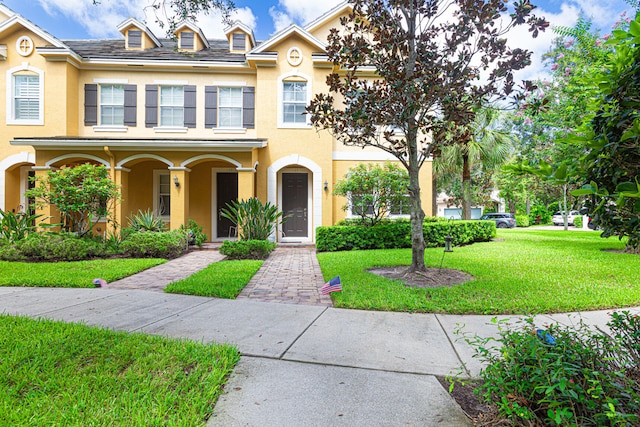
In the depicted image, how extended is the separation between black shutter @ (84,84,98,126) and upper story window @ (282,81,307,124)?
731 cm

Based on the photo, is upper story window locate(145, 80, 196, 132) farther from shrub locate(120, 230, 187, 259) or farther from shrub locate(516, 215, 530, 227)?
shrub locate(516, 215, 530, 227)

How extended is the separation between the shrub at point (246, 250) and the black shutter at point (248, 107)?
5591 mm

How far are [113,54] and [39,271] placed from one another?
9788 mm

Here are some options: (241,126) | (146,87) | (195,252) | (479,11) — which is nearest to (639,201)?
(479,11)

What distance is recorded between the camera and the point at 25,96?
11.9m

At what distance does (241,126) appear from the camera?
12805 mm

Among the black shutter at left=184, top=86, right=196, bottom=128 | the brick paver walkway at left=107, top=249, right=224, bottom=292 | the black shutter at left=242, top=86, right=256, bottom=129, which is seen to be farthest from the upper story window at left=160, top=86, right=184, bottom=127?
the brick paver walkway at left=107, top=249, right=224, bottom=292

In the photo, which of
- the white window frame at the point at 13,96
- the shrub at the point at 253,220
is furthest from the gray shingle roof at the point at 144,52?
the shrub at the point at 253,220

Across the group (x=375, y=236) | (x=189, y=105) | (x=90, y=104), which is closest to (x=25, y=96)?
(x=90, y=104)

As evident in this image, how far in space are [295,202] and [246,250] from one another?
14.9 feet

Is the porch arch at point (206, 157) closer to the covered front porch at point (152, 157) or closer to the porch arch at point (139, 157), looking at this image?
the covered front porch at point (152, 157)

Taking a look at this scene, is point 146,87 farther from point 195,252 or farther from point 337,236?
point 337,236

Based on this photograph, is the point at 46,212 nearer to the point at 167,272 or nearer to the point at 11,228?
the point at 11,228

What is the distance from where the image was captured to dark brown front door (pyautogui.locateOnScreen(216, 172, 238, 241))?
13.2 m
